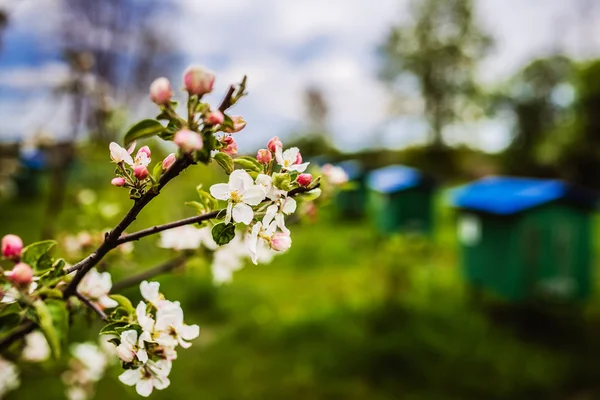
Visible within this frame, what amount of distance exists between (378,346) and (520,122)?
18.9 m

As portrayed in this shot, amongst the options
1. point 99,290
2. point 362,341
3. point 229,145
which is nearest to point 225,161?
point 229,145

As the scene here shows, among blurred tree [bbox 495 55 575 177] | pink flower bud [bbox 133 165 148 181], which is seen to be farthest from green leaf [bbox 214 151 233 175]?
blurred tree [bbox 495 55 575 177]

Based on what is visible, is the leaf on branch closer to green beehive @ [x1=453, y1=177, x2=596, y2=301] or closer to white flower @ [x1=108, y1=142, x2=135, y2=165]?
white flower @ [x1=108, y1=142, x2=135, y2=165]

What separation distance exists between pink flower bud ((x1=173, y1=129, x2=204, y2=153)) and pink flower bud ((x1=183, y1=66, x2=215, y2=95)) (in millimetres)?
68

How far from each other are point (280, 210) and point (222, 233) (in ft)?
0.33

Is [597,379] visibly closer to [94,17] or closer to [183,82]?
[183,82]

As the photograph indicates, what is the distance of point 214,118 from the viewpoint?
67 centimetres

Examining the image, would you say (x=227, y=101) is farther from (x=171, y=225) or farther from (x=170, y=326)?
(x=170, y=326)

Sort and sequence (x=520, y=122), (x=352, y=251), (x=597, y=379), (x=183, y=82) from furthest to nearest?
(x=520, y=122)
(x=352, y=251)
(x=597, y=379)
(x=183, y=82)

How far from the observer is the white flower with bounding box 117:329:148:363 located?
2.41 feet

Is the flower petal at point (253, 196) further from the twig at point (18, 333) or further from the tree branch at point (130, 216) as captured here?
the twig at point (18, 333)

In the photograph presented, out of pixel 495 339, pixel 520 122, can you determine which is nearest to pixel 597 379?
pixel 495 339

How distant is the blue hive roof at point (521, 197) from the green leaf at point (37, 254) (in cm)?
487

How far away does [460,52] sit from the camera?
2162 centimetres
